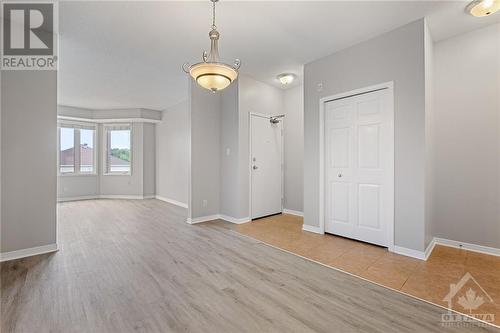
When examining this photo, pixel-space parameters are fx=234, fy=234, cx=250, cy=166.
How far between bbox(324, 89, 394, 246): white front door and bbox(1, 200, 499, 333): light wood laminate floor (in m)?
1.11

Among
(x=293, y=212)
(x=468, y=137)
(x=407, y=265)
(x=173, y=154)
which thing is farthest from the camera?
(x=173, y=154)

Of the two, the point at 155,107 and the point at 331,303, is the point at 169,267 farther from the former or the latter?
the point at 155,107

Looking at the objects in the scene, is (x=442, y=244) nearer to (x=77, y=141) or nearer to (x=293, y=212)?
(x=293, y=212)

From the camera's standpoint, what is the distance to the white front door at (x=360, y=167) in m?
3.01

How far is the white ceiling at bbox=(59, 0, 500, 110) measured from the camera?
2516 mm

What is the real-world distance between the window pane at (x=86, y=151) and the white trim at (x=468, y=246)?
349 inches

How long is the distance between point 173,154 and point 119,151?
230 cm

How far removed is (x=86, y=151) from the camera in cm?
748

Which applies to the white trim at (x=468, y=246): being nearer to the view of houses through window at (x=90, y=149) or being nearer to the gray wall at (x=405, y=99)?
the gray wall at (x=405, y=99)

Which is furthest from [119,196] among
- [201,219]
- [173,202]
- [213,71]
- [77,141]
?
[213,71]

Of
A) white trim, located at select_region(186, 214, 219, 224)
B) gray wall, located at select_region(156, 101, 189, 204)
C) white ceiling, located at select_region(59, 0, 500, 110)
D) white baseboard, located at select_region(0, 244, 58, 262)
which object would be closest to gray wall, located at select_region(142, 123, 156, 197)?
gray wall, located at select_region(156, 101, 189, 204)

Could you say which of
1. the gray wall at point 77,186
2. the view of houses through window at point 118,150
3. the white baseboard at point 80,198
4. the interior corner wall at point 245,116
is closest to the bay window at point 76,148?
the gray wall at point 77,186

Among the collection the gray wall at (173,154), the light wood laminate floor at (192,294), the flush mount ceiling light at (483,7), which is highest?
the flush mount ceiling light at (483,7)

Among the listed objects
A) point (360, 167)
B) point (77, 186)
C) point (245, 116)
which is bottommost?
→ point (77, 186)
